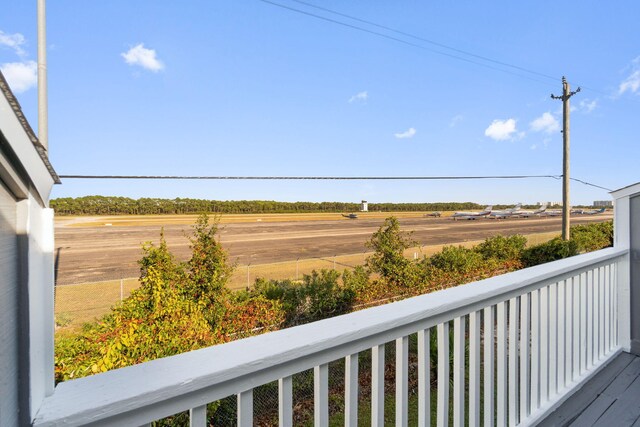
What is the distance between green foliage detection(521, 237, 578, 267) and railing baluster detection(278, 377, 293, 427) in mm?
12523

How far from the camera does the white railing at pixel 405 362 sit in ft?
2.06

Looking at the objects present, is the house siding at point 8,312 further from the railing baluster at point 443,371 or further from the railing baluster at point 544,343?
the railing baluster at point 544,343

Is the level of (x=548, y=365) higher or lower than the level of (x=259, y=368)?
lower

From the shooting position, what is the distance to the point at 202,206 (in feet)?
102

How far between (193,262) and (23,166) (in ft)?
17.2

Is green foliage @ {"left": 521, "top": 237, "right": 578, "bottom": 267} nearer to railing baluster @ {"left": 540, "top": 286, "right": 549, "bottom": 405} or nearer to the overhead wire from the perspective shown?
the overhead wire

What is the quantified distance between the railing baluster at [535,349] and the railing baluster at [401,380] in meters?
0.99

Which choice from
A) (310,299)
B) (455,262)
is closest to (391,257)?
(310,299)

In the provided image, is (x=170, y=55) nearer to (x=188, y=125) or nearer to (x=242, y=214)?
(x=188, y=125)

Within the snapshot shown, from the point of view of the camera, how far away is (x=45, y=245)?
0.62 metres

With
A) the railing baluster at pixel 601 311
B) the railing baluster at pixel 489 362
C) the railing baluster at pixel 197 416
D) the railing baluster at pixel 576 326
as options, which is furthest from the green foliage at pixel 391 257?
the railing baluster at pixel 197 416

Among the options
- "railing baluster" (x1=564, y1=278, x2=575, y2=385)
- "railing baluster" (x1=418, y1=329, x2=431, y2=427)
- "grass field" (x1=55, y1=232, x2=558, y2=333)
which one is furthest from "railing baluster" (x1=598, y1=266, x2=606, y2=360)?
"grass field" (x1=55, y1=232, x2=558, y2=333)

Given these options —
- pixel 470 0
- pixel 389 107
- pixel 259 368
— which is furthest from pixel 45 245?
pixel 389 107

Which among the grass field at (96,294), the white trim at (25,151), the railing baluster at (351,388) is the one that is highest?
the white trim at (25,151)
